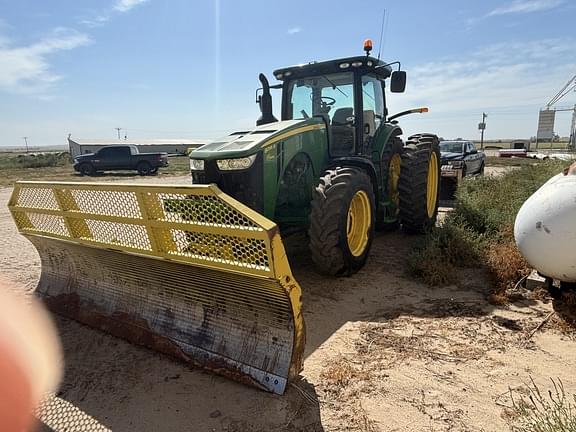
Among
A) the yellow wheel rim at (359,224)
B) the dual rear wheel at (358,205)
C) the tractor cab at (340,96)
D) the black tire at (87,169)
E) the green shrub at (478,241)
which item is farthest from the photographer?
the black tire at (87,169)

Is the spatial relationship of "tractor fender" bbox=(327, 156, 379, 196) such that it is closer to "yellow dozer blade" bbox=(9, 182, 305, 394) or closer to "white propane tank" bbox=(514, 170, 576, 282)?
"white propane tank" bbox=(514, 170, 576, 282)

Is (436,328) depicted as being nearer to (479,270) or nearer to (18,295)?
(479,270)

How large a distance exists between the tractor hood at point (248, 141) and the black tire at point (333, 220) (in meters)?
0.68

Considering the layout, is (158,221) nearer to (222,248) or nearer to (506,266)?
(222,248)

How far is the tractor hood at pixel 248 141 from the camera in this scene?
405 centimetres

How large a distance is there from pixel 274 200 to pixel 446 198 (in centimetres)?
609

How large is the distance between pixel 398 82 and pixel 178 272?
3.98 meters

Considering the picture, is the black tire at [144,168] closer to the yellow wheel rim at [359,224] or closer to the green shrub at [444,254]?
the green shrub at [444,254]

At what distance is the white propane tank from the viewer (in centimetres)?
360

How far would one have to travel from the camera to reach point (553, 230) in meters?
3.69

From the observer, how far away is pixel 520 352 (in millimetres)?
3033

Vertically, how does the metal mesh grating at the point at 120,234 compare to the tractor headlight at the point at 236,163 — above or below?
below

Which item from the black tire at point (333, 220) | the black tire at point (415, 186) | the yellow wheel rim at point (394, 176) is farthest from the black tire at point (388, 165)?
the black tire at point (333, 220)

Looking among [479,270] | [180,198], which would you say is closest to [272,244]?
[180,198]
